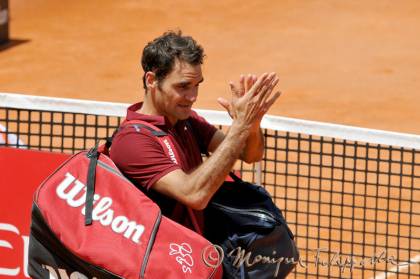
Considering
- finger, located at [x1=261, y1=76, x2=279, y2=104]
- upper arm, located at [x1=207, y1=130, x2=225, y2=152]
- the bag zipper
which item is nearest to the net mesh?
upper arm, located at [x1=207, y1=130, x2=225, y2=152]

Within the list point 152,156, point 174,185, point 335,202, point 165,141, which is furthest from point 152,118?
point 335,202

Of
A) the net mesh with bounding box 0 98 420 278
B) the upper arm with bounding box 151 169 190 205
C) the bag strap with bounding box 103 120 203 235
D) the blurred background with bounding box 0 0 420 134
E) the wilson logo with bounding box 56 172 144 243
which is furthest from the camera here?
the blurred background with bounding box 0 0 420 134

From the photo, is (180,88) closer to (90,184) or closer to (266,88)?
(266,88)

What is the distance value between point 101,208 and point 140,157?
29cm

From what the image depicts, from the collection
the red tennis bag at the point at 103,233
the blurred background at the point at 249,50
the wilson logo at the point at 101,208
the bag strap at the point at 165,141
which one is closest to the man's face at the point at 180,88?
the bag strap at the point at 165,141

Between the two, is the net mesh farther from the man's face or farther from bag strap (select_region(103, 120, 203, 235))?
the man's face

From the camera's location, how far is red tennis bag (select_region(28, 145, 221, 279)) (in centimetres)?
487

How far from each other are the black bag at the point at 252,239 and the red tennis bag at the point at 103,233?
0.18 metres

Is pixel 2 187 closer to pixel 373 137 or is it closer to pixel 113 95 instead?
pixel 373 137

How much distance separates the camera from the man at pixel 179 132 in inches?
192

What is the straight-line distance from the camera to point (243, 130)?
494 cm

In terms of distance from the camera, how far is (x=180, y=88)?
5.06m

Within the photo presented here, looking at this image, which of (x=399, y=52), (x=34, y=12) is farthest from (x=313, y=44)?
(x=34, y=12)

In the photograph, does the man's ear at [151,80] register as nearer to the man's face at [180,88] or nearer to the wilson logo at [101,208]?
the man's face at [180,88]
